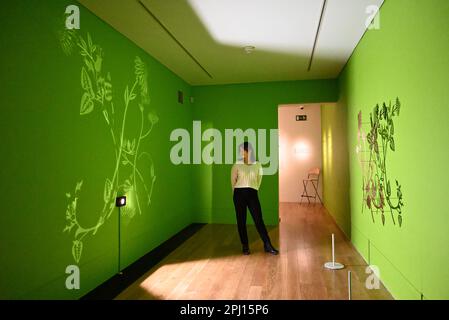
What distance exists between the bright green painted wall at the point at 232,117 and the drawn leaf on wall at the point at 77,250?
343 cm

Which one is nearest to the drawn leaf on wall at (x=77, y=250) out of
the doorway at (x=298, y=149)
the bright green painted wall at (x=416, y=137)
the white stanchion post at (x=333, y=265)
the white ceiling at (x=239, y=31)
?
the white ceiling at (x=239, y=31)

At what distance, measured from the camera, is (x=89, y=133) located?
2963 millimetres

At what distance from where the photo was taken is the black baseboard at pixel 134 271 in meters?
2.88

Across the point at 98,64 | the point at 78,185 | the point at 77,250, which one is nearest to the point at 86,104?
the point at 98,64

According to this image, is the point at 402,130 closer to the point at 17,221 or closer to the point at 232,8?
the point at 232,8

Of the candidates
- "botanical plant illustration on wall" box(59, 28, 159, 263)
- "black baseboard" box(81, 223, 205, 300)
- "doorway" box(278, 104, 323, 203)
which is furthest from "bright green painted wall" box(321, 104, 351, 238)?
"botanical plant illustration on wall" box(59, 28, 159, 263)

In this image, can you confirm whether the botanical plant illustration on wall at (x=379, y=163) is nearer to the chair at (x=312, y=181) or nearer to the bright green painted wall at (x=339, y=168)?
the bright green painted wall at (x=339, y=168)

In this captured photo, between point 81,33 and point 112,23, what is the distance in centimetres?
54

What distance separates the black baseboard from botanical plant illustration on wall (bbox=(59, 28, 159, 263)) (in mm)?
418

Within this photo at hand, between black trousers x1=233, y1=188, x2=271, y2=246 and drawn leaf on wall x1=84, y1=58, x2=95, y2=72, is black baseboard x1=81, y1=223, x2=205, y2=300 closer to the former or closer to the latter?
black trousers x1=233, y1=188, x2=271, y2=246

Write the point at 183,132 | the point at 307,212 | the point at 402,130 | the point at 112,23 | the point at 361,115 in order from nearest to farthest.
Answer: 1. the point at 402,130
2. the point at 112,23
3. the point at 361,115
4. the point at 183,132
5. the point at 307,212

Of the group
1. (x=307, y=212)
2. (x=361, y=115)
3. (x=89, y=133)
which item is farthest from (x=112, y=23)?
(x=307, y=212)

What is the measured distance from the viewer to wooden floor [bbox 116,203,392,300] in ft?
9.46

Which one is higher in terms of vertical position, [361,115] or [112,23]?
[112,23]
